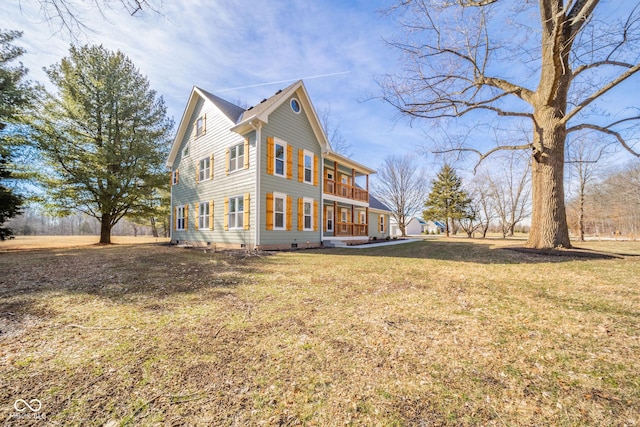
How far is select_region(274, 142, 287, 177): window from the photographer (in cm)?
1310

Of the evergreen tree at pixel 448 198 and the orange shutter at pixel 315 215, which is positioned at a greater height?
the evergreen tree at pixel 448 198

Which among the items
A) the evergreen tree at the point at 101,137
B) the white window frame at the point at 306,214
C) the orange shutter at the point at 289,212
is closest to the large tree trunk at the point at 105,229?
the evergreen tree at the point at 101,137

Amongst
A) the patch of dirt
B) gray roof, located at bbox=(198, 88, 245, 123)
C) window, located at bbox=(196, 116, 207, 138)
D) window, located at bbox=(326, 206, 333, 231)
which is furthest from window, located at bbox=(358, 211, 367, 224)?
the patch of dirt

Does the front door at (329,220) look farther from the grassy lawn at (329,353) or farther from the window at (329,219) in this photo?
the grassy lawn at (329,353)

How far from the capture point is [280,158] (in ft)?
43.7

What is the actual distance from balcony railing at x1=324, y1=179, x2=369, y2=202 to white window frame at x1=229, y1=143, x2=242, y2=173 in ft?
18.5

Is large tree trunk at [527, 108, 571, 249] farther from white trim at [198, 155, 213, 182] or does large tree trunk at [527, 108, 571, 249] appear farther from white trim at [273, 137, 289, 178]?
white trim at [198, 155, 213, 182]

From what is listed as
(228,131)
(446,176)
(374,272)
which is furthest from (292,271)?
(446,176)

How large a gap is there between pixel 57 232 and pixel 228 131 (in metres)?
73.6

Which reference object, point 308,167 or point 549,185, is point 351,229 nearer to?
point 308,167

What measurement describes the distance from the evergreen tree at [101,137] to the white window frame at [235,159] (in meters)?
8.13

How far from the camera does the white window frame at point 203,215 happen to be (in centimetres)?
1525

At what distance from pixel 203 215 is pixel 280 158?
250 inches

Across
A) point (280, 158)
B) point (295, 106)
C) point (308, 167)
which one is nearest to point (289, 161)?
point (280, 158)
